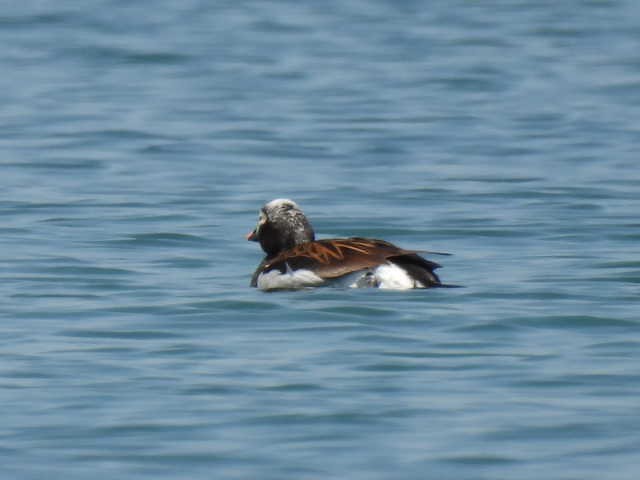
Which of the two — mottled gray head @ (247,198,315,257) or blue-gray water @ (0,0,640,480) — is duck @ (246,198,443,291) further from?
mottled gray head @ (247,198,315,257)

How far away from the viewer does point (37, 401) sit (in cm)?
766

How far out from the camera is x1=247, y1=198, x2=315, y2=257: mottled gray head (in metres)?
11.1

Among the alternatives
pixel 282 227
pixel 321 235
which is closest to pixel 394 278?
pixel 282 227

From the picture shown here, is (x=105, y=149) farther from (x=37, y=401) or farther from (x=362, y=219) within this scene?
(x=37, y=401)

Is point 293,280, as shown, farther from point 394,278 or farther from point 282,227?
point 282,227

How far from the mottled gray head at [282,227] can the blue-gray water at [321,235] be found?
38 centimetres

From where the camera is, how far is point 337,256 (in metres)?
10.2

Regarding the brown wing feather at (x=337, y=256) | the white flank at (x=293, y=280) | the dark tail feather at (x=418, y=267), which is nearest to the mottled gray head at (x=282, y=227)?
the brown wing feather at (x=337, y=256)

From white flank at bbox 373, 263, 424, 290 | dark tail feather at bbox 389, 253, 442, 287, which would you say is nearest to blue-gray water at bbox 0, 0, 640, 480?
white flank at bbox 373, 263, 424, 290

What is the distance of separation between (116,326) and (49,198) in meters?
5.38

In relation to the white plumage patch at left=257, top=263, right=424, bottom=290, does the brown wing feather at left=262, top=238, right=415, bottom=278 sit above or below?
above

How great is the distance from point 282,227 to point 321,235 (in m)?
2.12

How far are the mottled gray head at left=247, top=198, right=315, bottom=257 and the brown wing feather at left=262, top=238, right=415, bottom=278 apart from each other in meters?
0.50

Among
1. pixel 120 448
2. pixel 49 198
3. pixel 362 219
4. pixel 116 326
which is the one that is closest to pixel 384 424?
pixel 120 448
